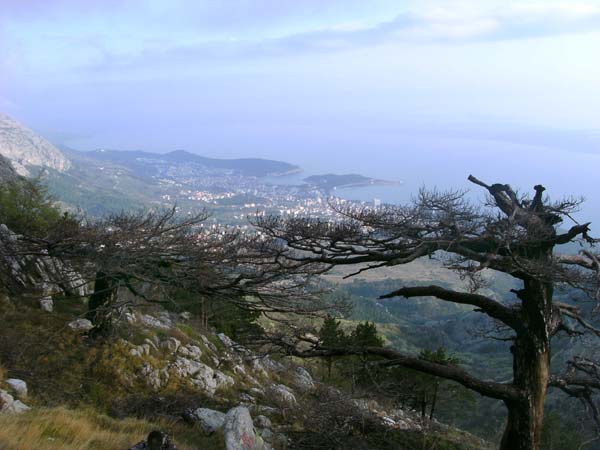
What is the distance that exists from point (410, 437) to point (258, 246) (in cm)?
455

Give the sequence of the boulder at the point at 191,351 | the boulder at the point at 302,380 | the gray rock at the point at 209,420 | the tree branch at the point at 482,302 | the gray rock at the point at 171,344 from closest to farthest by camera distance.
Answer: the tree branch at the point at 482,302 < the gray rock at the point at 209,420 < the gray rock at the point at 171,344 < the boulder at the point at 191,351 < the boulder at the point at 302,380

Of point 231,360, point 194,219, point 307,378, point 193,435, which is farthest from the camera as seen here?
point 307,378

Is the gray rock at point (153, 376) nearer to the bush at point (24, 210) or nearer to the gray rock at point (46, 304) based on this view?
the gray rock at point (46, 304)

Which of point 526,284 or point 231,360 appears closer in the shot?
point 526,284

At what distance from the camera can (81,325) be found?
12.3m

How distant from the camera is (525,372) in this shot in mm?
6664

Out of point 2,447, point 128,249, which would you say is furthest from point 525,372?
point 128,249

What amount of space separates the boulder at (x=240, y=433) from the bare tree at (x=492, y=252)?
156 centimetres

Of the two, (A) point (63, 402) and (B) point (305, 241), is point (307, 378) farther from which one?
(B) point (305, 241)

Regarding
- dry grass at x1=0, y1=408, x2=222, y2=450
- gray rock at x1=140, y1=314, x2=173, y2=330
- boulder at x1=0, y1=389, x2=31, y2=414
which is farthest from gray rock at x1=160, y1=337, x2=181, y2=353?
boulder at x1=0, y1=389, x2=31, y2=414

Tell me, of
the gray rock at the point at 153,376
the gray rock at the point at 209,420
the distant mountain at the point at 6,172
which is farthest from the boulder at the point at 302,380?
the distant mountain at the point at 6,172

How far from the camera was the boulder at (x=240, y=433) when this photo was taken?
7.02m

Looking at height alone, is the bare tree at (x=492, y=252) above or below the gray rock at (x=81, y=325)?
above

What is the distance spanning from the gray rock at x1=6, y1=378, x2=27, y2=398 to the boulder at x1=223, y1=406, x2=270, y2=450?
149 inches
